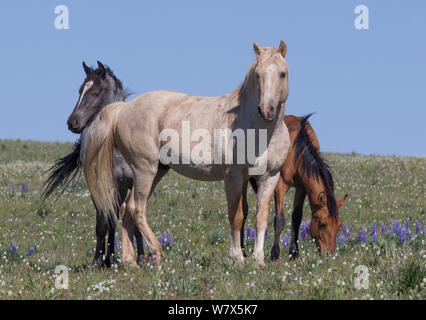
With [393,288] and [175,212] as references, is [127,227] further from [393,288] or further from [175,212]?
[175,212]

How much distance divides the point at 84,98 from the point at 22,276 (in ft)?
12.2

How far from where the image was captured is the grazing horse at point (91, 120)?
383 inches

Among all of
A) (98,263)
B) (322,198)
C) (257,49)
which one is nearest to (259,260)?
(322,198)

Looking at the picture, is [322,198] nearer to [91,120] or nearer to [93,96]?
[91,120]

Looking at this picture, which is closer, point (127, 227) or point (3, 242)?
point (127, 227)

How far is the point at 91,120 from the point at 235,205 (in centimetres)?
408

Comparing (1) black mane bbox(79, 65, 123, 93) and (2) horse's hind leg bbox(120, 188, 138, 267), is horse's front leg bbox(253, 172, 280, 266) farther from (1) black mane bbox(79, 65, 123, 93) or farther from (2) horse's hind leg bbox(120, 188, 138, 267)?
(1) black mane bbox(79, 65, 123, 93)

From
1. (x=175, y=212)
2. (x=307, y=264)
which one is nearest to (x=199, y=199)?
(x=175, y=212)

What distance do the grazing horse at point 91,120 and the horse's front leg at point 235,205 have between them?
243 centimetres

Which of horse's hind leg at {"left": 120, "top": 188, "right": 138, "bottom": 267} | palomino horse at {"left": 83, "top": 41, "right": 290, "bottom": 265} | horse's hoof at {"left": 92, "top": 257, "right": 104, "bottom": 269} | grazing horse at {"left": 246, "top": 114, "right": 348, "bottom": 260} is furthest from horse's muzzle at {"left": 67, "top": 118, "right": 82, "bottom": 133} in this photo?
grazing horse at {"left": 246, "top": 114, "right": 348, "bottom": 260}

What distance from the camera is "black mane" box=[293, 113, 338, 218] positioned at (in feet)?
33.6

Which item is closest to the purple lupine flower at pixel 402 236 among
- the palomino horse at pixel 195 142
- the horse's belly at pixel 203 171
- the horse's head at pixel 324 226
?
the horse's head at pixel 324 226

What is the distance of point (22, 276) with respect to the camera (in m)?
8.42
